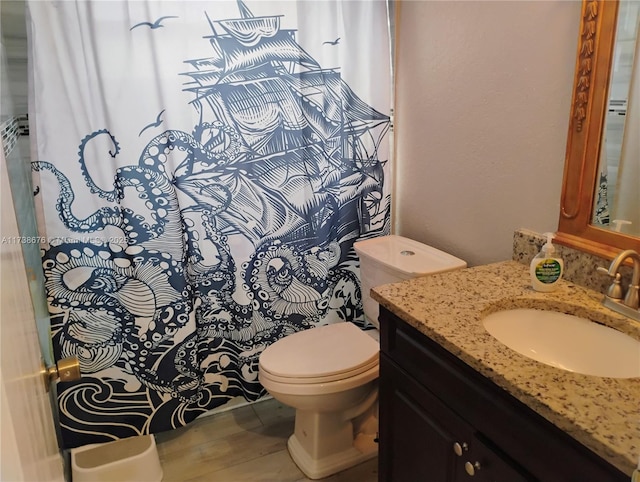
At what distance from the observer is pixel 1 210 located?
0.57m

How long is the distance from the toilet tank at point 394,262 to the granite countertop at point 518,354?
26 cm

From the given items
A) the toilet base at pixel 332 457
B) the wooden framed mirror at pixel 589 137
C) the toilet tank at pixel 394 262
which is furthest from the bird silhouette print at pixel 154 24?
the toilet base at pixel 332 457

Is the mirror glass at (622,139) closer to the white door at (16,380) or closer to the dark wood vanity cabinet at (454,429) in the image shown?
the dark wood vanity cabinet at (454,429)

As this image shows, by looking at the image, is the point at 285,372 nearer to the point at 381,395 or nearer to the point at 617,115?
the point at 381,395

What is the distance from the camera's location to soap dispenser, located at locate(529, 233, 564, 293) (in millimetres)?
1300

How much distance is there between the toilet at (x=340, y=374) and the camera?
1719 millimetres

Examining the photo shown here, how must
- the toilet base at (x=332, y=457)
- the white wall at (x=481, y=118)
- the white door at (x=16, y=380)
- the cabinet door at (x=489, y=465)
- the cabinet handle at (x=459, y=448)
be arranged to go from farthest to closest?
the toilet base at (x=332, y=457) < the white wall at (x=481, y=118) < the cabinet handle at (x=459, y=448) < the cabinet door at (x=489, y=465) < the white door at (x=16, y=380)

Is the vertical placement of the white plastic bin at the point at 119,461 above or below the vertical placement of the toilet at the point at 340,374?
below

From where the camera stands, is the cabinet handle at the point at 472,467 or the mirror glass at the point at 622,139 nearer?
the cabinet handle at the point at 472,467

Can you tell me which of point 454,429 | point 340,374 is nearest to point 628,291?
point 454,429

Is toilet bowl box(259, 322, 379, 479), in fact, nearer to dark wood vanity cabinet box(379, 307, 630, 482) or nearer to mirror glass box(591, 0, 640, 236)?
dark wood vanity cabinet box(379, 307, 630, 482)

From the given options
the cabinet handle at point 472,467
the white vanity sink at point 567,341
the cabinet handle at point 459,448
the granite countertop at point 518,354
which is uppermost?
the granite countertop at point 518,354

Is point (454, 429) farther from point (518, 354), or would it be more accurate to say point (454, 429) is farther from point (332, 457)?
point (332, 457)

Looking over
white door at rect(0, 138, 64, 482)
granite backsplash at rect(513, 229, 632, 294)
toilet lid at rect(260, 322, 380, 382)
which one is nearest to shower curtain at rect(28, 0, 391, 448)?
toilet lid at rect(260, 322, 380, 382)
